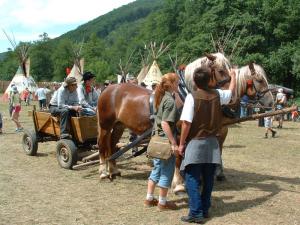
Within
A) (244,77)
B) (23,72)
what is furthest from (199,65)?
(23,72)

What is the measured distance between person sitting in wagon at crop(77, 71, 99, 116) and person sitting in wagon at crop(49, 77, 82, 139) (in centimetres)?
16

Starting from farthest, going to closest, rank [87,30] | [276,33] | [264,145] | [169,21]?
[87,30] < [169,21] < [276,33] < [264,145]

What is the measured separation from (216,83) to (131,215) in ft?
7.64

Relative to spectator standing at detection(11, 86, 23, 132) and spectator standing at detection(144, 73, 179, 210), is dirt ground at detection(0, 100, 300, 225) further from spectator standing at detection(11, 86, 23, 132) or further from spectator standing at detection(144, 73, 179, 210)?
spectator standing at detection(11, 86, 23, 132)

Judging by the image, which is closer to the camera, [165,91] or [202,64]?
[165,91]

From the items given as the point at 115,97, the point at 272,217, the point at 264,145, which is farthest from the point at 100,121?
the point at 264,145

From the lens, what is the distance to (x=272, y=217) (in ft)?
18.8

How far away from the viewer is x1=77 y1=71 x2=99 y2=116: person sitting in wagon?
8.75 m

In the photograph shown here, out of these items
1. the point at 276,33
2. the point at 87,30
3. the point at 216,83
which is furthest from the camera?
the point at 87,30

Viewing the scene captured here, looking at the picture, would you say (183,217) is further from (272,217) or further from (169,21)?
(169,21)

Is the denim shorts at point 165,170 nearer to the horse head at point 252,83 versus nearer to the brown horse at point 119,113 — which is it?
the brown horse at point 119,113

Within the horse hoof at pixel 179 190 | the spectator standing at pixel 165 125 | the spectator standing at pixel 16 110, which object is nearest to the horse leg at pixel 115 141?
the horse hoof at pixel 179 190

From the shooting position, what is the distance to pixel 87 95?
9062 mm

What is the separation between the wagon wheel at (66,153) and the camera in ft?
27.5
